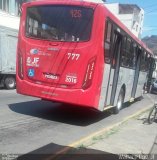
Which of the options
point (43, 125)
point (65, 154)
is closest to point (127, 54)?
point (43, 125)

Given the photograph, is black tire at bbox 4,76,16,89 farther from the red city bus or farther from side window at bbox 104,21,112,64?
side window at bbox 104,21,112,64

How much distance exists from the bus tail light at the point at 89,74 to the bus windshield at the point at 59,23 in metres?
0.65

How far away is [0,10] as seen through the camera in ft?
92.6

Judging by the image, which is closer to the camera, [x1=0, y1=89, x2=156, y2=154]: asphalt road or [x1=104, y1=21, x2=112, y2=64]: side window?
[x1=0, y1=89, x2=156, y2=154]: asphalt road

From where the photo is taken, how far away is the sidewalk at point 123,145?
7.15m

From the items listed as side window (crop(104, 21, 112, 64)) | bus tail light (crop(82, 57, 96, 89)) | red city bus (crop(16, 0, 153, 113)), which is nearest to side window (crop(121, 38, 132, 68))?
red city bus (crop(16, 0, 153, 113))

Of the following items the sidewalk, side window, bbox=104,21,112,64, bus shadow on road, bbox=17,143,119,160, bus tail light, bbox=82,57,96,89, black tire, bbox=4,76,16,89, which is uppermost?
→ side window, bbox=104,21,112,64

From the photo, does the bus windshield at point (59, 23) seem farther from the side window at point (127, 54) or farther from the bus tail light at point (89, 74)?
the side window at point (127, 54)

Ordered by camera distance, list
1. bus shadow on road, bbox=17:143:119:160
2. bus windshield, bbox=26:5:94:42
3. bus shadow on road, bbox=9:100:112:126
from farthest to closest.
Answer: bus shadow on road, bbox=9:100:112:126 → bus windshield, bbox=26:5:94:42 → bus shadow on road, bbox=17:143:119:160

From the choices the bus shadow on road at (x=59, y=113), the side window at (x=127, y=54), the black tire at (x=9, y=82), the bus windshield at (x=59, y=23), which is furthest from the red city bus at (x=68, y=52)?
the black tire at (x=9, y=82)

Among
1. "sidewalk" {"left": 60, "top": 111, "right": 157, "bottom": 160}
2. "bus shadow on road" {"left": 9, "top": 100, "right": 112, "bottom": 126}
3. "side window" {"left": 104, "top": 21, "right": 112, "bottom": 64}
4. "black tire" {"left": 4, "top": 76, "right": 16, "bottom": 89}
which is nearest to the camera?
"sidewalk" {"left": 60, "top": 111, "right": 157, "bottom": 160}

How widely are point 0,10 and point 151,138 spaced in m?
21.7

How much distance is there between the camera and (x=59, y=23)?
10102 mm

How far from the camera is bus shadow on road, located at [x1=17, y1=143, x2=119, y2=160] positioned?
659 cm
